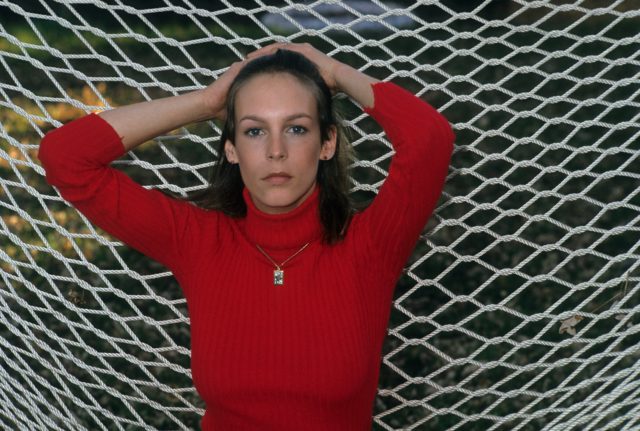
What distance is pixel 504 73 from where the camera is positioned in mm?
4938

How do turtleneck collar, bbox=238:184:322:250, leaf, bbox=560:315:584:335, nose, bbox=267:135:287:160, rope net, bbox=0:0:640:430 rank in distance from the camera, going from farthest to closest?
leaf, bbox=560:315:584:335
rope net, bbox=0:0:640:430
turtleneck collar, bbox=238:184:322:250
nose, bbox=267:135:287:160

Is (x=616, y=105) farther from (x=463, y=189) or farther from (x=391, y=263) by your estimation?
(x=463, y=189)

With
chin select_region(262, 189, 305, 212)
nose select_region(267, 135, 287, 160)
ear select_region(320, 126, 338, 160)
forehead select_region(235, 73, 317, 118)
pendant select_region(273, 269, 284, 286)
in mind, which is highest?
forehead select_region(235, 73, 317, 118)

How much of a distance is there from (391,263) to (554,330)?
1586 millimetres

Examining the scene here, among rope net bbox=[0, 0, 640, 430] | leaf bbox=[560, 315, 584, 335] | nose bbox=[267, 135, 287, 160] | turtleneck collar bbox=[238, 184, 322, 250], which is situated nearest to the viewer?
nose bbox=[267, 135, 287, 160]

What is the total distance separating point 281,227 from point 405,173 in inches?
8.7

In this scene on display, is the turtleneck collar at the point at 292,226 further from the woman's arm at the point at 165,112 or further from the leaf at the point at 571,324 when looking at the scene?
the leaf at the point at 571,324

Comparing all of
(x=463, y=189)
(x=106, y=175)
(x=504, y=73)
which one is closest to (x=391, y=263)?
(x=106, y=175)

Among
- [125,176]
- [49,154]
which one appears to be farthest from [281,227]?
[49,154]

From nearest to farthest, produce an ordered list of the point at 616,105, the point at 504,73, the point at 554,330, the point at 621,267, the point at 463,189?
the point at 616,105 < the point at 554,330 < the point at 621,267 < the point at 463,189 < the point at 504,73

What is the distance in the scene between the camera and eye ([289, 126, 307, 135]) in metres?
1.31

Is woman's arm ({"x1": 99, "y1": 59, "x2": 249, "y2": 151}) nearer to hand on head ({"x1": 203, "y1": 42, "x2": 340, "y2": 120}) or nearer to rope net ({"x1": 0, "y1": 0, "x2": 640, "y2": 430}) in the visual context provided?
hand on head ({"x1": 203, "y1": 42, "x2": 340, "y2": 120})

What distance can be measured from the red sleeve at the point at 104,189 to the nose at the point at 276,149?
221 mm

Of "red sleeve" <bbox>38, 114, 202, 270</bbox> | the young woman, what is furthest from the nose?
"red sleeve" <bbox>38, 114, 202, 270</bbox>
